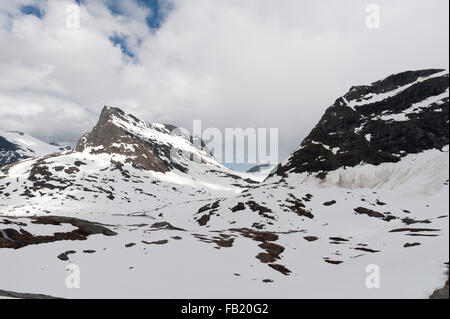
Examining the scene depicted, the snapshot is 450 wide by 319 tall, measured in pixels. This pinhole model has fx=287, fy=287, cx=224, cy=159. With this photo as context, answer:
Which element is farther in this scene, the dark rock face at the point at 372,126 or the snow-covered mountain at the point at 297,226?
A: the dark rock face at the point at 372,126

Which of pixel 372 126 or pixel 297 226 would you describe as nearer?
pixel 297 226

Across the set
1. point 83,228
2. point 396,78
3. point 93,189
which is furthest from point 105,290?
point 396,78

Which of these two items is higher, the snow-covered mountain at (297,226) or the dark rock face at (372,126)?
the dark rock face at (372,126)

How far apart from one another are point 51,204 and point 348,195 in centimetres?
15051

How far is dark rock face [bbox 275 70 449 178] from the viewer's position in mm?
128625

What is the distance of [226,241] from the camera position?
4625cm

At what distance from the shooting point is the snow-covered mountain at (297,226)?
54.9ft

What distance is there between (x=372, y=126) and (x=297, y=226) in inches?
3889

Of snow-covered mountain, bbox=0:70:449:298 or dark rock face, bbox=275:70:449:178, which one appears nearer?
snow-covered mountain, bbox=0:70:449:298

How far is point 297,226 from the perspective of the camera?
77750 mm

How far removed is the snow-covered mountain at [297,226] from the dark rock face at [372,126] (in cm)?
72

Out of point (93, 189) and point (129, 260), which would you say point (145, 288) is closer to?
point (129, 260)

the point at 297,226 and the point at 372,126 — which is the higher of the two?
the point at 372,126

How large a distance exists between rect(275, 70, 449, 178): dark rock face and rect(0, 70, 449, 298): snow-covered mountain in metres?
0.72
